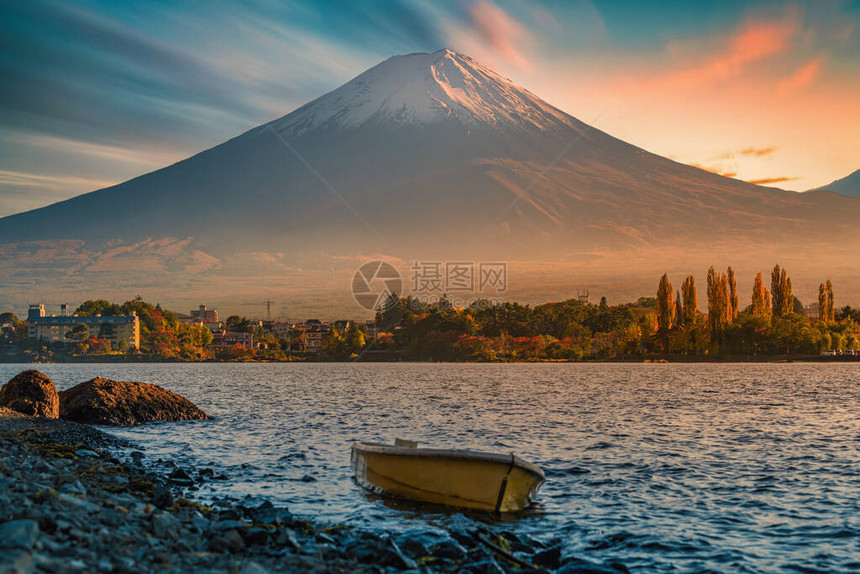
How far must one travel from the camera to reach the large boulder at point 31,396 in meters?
27.2

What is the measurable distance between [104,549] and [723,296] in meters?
154

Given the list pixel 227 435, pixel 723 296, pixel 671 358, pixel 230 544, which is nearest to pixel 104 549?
pixel 230 544

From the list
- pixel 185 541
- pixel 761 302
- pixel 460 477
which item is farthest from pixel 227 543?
pixel 761 302

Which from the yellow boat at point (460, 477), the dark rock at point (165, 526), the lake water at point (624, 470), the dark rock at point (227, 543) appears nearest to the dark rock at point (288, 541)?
the dark rock at point (227, 543)

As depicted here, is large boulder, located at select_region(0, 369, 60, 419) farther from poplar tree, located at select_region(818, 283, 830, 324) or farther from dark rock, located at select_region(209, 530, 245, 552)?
poplar tree, located at select_region(818, 283, 830, 324)

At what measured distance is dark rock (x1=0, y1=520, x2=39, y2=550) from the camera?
7.67 m

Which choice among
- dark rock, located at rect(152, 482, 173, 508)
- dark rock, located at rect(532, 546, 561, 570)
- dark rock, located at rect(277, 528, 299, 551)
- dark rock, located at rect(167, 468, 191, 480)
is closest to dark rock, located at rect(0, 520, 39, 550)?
dark rock, located at rect(277, 528, 299, 551)

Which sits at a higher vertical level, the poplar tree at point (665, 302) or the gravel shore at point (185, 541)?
the poplar tree at point (665, 302)

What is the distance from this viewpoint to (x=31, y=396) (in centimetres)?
2767

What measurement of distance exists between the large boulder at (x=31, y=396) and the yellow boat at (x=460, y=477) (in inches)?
722

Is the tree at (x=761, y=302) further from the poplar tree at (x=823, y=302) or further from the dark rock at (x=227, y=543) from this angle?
the dark rock at (x=227, y=543)

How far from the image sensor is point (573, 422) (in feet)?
116

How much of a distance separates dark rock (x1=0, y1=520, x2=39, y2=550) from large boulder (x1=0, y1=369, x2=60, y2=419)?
21.4m

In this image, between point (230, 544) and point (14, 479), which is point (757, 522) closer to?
point (230, 544)
